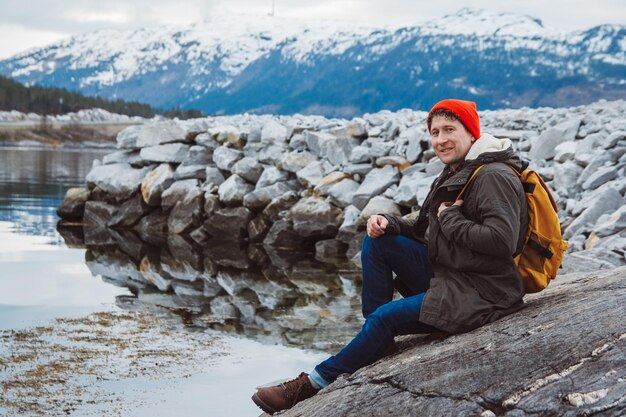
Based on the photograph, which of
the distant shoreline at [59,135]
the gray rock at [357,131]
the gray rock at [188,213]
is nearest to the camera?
the gray rock at [357,131]

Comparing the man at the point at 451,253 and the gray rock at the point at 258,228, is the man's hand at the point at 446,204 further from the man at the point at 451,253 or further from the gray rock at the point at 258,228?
the gray rock at the point at 258,228

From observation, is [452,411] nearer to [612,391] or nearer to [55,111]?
[612,391]

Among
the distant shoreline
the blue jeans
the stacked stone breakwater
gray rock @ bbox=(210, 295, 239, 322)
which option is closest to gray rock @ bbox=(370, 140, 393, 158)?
the stacked stone breakwater

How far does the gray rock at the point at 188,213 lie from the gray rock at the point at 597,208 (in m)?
9.64

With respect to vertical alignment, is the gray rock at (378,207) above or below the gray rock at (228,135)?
below

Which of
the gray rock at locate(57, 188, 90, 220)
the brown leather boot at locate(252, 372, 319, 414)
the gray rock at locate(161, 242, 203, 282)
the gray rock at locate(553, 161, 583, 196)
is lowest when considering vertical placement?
the gray rock at locate(57, 188, 90, 220)

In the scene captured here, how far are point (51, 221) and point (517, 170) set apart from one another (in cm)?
1871

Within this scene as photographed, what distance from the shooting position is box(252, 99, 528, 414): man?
4.84 metres

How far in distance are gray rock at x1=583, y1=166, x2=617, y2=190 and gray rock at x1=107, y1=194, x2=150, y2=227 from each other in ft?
36.7

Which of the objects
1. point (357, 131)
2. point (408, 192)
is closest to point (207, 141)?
point (357, 131)

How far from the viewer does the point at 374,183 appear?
56.5 feet

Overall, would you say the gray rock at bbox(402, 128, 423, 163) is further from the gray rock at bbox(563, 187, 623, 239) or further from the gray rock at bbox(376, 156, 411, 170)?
the gray rock at bbox(563, 187, 623, 239)

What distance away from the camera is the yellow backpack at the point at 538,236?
16.3ft

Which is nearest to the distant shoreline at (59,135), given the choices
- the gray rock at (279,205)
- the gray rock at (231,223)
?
the gray rock at (231,223)
